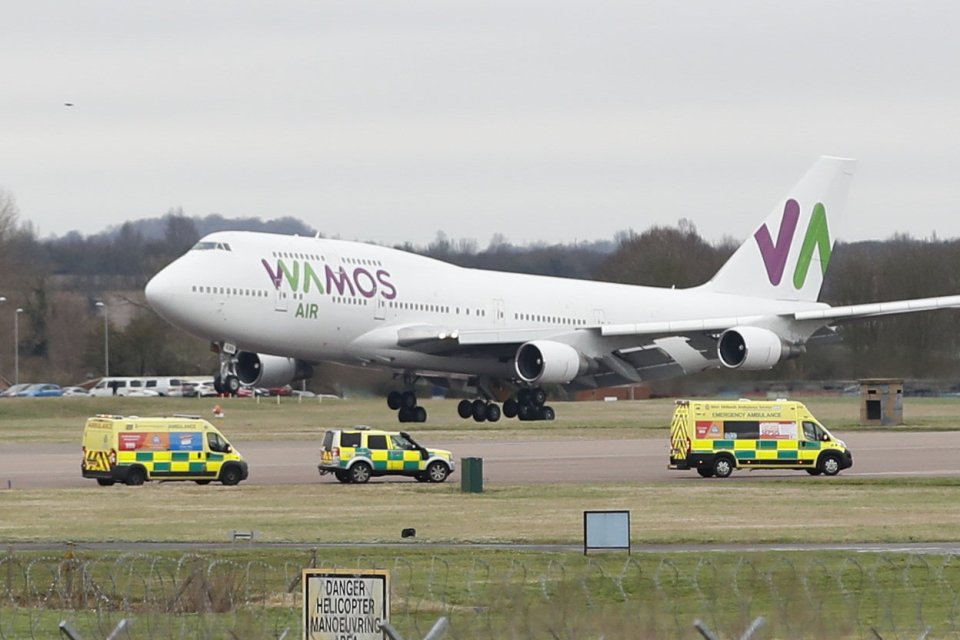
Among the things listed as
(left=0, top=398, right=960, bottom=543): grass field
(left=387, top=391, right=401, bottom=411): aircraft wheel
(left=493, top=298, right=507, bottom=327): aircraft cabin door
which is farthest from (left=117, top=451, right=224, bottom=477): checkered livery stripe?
(left=493, top=298, right=507, bottom=327): aircraft cabin door

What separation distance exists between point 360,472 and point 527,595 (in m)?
25.0

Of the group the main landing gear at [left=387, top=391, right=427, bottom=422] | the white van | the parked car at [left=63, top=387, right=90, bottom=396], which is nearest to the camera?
the main landing gear at [left=387, top=391, right=427, bottom=422]

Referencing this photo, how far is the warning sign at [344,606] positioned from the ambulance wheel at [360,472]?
32.6 m

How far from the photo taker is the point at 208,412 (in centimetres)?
8638

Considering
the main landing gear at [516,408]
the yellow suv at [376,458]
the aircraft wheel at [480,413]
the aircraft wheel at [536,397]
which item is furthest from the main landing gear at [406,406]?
the yellow suv at [376,458]

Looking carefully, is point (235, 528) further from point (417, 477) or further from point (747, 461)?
point (747, 461)

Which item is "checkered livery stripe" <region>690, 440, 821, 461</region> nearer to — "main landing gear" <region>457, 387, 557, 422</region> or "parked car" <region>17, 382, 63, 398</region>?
"main landing gear" <region>457, 387, 557, 422</region>

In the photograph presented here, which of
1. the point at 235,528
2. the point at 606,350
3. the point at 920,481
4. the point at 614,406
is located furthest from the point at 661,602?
the point at 614,406

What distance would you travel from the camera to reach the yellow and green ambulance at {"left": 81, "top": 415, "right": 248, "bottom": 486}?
155 ft

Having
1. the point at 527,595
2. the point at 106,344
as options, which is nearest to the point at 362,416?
the point at 106,344

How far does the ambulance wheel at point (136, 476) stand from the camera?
47344mm

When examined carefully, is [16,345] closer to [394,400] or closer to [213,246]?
[394,400]

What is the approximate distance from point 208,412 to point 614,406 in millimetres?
20372

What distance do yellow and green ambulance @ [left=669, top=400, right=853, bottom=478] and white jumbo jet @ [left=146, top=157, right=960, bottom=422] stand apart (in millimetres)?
19831
